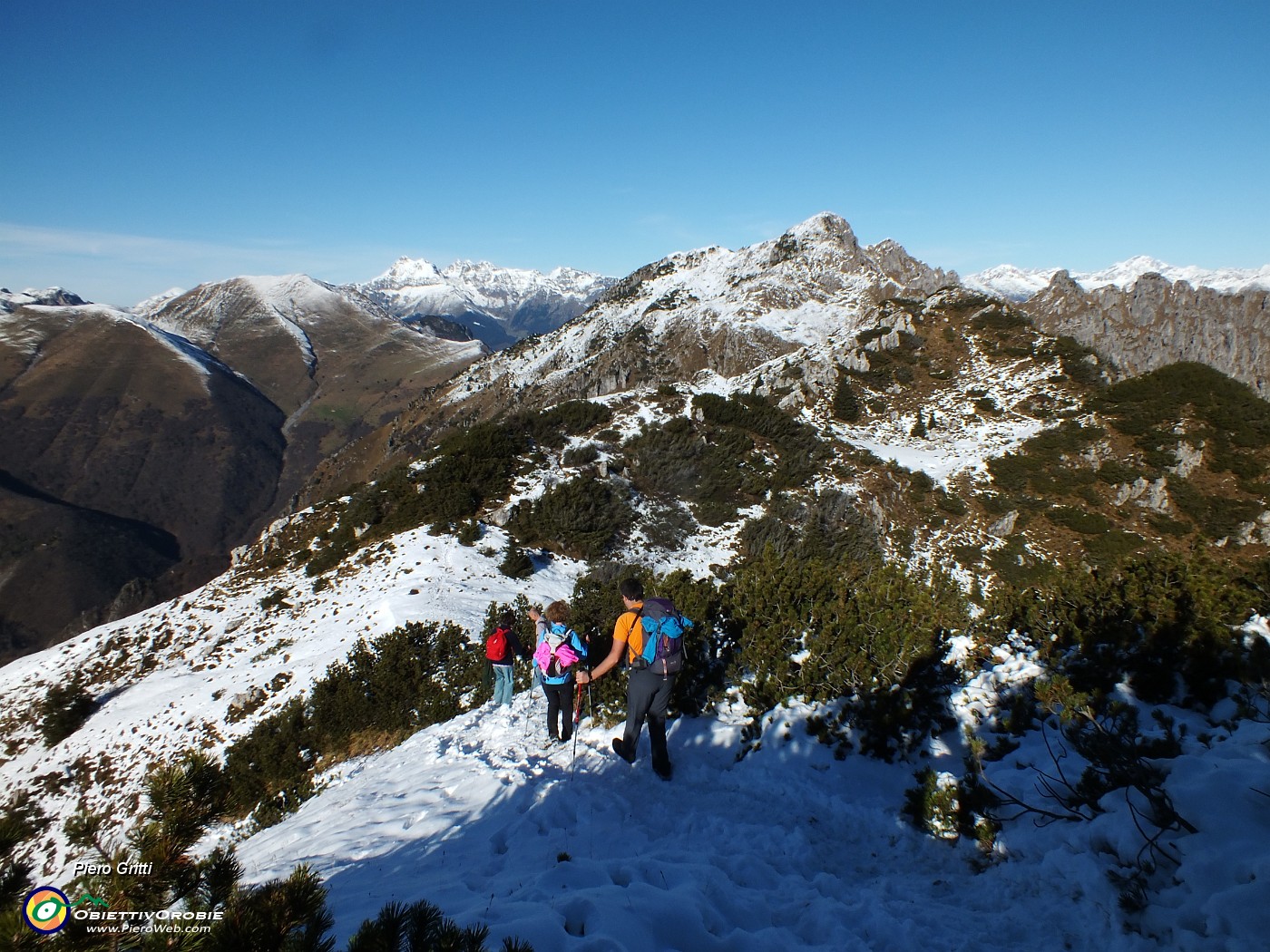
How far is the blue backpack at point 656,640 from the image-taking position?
5.98 metres

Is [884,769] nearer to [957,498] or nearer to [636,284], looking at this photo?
[957,498]

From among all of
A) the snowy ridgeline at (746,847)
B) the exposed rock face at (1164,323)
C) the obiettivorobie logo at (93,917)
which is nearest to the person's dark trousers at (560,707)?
the snowy ridgeline at (746,847)

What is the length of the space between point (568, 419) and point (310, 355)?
660 feet

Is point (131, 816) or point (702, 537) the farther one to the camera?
point (702, 537)

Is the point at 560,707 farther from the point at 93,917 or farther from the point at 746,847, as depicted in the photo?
the point at 93,917

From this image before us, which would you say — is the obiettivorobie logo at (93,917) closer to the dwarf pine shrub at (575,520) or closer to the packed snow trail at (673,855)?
the packed snow trail at (673,855)

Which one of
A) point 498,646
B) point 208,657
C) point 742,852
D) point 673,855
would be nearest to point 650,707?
point 673,855

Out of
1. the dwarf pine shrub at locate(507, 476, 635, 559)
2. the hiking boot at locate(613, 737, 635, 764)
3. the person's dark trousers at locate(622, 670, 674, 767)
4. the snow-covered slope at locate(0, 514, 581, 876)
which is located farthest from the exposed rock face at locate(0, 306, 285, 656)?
the person's dark trousers at locate(622, 670, 674, 767)

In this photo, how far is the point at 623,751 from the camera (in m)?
6.58

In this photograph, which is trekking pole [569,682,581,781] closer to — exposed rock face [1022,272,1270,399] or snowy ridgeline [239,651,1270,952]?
snowy ridgeline [239,651,1270,952]

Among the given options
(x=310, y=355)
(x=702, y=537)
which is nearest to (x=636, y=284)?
(x=702, y=537)

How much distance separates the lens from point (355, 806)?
6.84m

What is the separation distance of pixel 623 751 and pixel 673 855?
1749 mm

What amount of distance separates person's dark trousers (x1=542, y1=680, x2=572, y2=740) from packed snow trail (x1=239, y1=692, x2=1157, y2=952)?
0.30 meters
